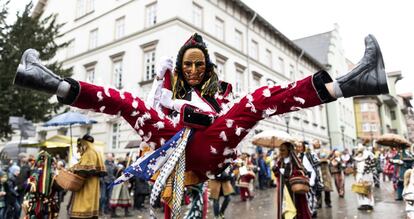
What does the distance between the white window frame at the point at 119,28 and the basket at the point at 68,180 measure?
1638cm

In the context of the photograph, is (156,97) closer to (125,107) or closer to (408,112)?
(125,107)

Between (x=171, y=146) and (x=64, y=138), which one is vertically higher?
(x=64, y=138)

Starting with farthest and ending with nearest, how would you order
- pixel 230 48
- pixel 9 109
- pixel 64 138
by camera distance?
pixel 230 48, pixel 64 138, pixel 9 109

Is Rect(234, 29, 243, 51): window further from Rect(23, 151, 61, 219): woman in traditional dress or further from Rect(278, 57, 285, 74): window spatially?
Rect(23, 151, 61, 219): woman in traditional dress

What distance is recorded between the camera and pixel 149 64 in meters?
19.4

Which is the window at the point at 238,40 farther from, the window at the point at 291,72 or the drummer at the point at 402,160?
the drummer at the point at 402,160

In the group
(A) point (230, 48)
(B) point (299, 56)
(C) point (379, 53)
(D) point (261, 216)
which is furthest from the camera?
(B) point (299, 56)

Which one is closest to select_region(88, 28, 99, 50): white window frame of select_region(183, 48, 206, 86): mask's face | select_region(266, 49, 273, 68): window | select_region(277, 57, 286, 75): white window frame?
select_region(266, 49, 273, 68): window

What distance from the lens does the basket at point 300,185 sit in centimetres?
630

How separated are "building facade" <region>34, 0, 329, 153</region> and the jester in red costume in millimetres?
14043

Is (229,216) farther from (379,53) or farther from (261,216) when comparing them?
(379,53)

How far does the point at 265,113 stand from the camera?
2.24 meters

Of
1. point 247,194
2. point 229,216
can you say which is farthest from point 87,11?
point 229,216

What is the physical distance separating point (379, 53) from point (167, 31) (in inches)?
686
